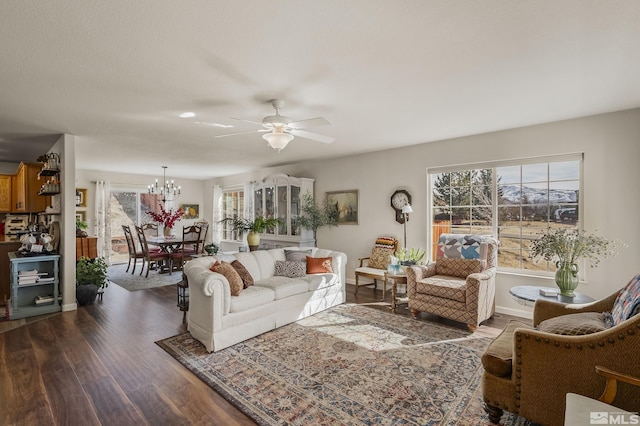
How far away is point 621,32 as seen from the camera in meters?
1.94

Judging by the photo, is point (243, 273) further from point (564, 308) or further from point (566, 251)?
point (566, 251)

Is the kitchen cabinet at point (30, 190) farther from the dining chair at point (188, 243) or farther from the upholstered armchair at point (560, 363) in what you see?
the upholstered armchair at point (560, 363)

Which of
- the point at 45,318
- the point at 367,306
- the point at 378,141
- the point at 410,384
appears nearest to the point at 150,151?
the point at 45,318

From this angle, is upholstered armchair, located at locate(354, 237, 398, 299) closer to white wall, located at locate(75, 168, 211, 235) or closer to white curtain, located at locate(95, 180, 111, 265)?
white wall, located at locate(75, 168, 211, 235)

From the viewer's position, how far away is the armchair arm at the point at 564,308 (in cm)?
239

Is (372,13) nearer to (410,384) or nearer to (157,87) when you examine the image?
(157,87)

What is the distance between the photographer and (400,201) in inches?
208

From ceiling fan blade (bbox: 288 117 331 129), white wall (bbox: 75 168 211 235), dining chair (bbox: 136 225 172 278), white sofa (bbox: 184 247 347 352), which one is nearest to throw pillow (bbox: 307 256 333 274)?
white sofa (bbox: 184 247 347 352)

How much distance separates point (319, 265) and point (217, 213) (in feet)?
18.9

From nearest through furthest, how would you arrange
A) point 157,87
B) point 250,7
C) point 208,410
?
point 250,7 → point 208,410 → point 157,87

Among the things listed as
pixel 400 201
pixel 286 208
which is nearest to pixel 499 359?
pixel 400 201

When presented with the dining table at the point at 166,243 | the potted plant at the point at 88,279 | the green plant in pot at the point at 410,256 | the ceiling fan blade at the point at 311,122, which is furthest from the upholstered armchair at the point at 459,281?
the dining table at the point at 166,243

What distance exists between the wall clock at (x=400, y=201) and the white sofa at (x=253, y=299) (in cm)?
131

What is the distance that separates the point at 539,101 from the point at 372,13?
2338 mm
